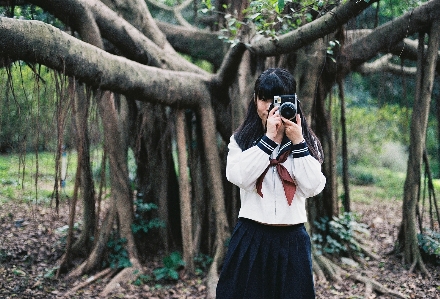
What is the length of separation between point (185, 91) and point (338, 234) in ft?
8.44

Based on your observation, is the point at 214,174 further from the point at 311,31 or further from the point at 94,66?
the point at 311,31

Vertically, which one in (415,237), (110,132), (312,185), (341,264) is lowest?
(341,264)

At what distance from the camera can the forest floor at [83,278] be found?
4.40m

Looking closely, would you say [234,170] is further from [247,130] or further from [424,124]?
[424,124]

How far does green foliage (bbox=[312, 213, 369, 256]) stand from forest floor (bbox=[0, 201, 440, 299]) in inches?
9.3

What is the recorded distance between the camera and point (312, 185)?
202 cm

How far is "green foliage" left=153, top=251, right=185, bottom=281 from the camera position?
4680 millimetres

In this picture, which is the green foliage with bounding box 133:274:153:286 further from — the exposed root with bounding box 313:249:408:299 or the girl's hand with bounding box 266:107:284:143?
the girl's hand with bounding box 266:107:284:143

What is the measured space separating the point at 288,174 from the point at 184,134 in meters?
2.99

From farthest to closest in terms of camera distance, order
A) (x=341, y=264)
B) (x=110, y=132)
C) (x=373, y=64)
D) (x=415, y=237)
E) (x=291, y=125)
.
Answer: (x=373, y=64), (x=341, y=264), (x=415, y=237), (x=110, y=132), (x=291, y=125)

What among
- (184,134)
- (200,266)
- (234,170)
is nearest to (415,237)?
(200,266)

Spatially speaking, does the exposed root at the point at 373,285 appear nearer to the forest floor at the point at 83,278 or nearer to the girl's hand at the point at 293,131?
the forest floor at the point at 83,278

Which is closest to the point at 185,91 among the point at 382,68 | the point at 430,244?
the point at 430,244

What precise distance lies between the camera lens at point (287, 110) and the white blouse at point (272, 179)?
0.42 ft
